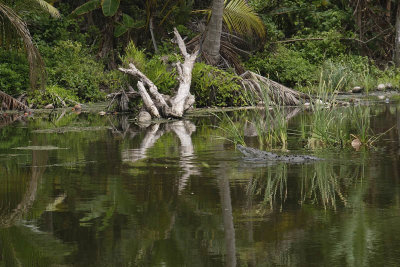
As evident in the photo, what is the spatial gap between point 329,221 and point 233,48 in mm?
20993

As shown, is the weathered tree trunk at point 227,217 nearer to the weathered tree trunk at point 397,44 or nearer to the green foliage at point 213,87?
the green foliage at point 213,87

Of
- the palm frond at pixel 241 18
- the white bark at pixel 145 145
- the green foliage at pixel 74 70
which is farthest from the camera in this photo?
the palm frond at pixel 241 18

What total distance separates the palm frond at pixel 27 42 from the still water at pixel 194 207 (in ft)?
23.7

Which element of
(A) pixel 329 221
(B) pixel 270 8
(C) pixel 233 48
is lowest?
(A) pixel 329 221

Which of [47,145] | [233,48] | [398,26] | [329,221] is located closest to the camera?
[329,221]

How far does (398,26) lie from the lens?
95.9ft

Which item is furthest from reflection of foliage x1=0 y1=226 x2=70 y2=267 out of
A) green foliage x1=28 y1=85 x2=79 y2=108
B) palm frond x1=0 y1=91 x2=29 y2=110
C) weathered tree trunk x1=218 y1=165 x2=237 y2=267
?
green foliage x1=28 y1=85 x2=79 y2=108

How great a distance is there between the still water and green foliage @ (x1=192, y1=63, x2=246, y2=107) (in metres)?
9.46

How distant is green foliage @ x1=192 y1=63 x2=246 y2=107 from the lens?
2119 centimetres

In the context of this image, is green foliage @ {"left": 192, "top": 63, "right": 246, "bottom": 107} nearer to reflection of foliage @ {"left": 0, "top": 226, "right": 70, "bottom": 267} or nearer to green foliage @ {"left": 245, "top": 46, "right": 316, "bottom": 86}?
green foliage @ {"left": 245, "top": 46, "right": 316, "bottom": 86}

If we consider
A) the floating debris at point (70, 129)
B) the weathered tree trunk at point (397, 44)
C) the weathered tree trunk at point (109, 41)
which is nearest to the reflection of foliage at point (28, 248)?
the floating debris at point (70, 129)

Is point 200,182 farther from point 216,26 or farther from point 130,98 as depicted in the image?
point 216,26

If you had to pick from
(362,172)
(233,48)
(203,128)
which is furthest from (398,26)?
(362,172)

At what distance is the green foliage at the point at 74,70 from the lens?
23.9 meters
